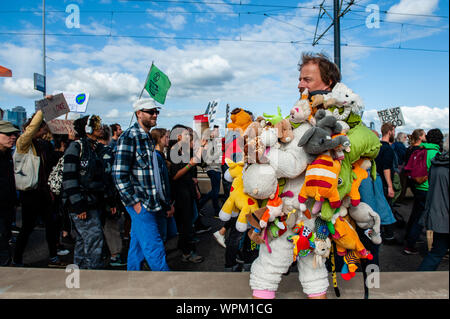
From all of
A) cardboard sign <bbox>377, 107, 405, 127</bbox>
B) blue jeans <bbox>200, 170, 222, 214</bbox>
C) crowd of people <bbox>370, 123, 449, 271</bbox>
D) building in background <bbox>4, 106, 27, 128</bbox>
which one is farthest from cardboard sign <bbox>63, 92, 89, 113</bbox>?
cardboard sign <bbox>377, 107, 405, 127</bbox>

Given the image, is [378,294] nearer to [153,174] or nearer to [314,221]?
[314,221]

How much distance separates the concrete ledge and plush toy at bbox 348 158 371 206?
0.98 meters

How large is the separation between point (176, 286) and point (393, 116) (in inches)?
270

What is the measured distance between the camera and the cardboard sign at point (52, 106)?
3.63 m

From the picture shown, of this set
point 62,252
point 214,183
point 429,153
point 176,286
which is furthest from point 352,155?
point 62,252

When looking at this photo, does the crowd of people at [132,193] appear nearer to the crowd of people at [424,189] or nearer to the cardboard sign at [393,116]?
the crowd of people at [424,189]

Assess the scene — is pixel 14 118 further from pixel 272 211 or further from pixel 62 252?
pixel 272 211

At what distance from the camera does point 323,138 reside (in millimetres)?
1569

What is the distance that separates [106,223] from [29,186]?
3.17ft

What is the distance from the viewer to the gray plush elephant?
5.12ft

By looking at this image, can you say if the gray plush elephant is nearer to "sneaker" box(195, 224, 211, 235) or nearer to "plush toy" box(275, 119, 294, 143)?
"plush toy" box(275, 119, 294, 143)

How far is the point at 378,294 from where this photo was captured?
2.29m

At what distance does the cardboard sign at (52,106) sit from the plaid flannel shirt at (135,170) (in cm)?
174
